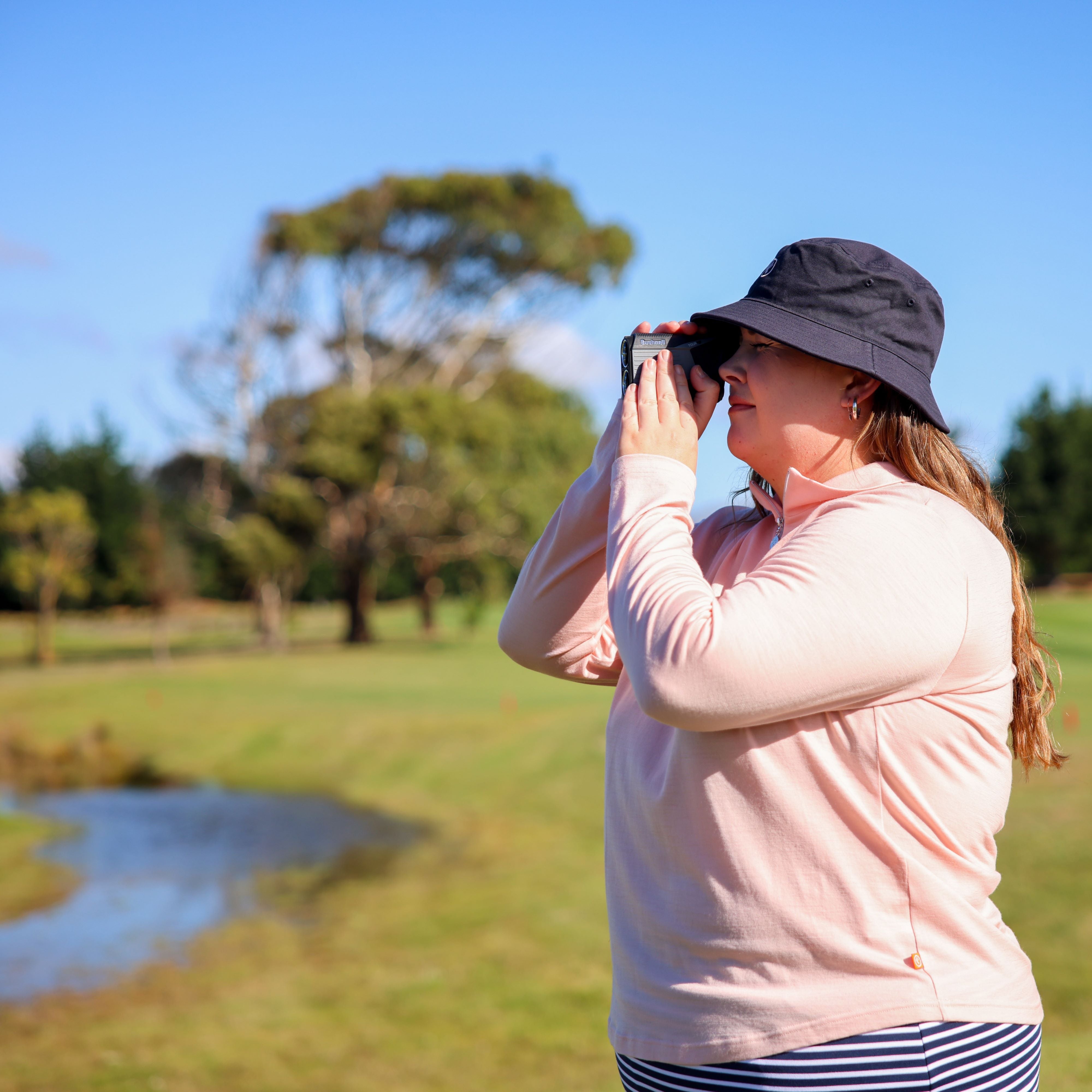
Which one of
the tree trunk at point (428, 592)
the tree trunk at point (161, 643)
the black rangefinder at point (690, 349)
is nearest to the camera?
the black rangefinder at point (690, 349)

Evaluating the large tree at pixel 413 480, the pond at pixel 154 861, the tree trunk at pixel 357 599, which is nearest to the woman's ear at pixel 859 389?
the pond at pixel 154 861

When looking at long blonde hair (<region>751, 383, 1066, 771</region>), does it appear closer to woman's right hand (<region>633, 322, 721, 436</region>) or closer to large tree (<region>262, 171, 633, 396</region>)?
woman's right hand (<region>633, 322, 721, 436</region>)

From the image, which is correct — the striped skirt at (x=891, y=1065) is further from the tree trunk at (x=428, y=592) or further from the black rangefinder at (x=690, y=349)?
the tree trunk at (x=428, y=592)

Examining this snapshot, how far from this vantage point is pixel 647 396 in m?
1.42

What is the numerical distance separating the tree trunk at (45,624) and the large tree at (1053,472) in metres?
25.0

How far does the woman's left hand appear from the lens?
1.39 m

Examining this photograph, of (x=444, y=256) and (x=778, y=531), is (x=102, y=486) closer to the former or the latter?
(x=444, y=256)

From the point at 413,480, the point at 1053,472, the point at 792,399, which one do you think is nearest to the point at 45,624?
the point at 413,480

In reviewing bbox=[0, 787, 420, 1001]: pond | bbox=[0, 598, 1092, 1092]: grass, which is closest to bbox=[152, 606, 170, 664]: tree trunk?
bbox=[0, 598, 1092, 1092]: grass

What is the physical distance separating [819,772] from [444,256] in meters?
26.4

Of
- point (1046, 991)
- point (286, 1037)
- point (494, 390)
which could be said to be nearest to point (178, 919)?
point (286, 1037)

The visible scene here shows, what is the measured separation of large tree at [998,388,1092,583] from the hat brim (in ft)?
107

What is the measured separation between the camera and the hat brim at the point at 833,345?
4.47ft

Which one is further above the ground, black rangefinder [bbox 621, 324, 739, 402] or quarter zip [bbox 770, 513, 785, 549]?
black rangefinder [bbox 621, 324, 739, 402]
